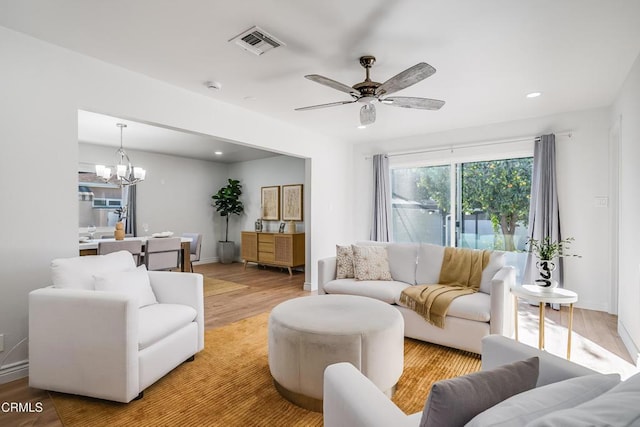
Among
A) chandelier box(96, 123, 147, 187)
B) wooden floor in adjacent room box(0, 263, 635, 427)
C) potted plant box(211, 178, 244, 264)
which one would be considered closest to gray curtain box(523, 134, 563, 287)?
wooden floor in adjacent room box(0, 263, 635, 427)

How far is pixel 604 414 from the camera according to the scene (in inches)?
24.0

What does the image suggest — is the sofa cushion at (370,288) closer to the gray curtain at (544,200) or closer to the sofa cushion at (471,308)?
the sofa cushion at (471,308)

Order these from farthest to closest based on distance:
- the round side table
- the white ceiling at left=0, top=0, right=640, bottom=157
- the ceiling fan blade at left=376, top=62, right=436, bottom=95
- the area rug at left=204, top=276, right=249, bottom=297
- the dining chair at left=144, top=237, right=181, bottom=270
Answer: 1. the area rug at left=204, top=276, right=249, bottom=297
2. the dining chair at left=144, top=237, right=181, bottom=270
3. the round side table
4. the ceiling fan blade at left=376, top=62, right=436, bottom=95
5. the white ceiling at left=0, top=0, right=640, bottom=157

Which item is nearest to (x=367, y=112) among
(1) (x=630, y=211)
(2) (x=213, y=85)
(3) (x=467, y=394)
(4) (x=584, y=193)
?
(2) (x=213, y=85)

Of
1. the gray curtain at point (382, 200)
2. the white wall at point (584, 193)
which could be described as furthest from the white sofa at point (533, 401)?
the gray curtain at point (382, 200)

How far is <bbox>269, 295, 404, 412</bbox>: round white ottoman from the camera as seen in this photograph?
1954mm

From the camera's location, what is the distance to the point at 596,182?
400cm

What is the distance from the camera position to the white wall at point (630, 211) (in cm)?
267

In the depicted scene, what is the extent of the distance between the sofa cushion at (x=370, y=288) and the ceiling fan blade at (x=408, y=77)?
74.6 inches

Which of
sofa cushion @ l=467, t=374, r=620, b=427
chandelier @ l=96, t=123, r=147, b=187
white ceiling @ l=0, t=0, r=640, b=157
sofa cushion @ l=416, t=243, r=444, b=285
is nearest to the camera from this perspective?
sofa cushion @ l=467, t=374, r=620, b=427

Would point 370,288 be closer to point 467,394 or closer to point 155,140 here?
point 467,394

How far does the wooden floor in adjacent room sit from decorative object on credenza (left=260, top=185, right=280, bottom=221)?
167 cm

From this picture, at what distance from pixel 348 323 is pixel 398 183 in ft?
13.1

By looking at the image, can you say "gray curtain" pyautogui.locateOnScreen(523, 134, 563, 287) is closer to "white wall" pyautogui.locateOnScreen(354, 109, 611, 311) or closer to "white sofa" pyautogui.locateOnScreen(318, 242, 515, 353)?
"white wall" pyautogui.locateOnScreen(354, 109, 611, 311)
